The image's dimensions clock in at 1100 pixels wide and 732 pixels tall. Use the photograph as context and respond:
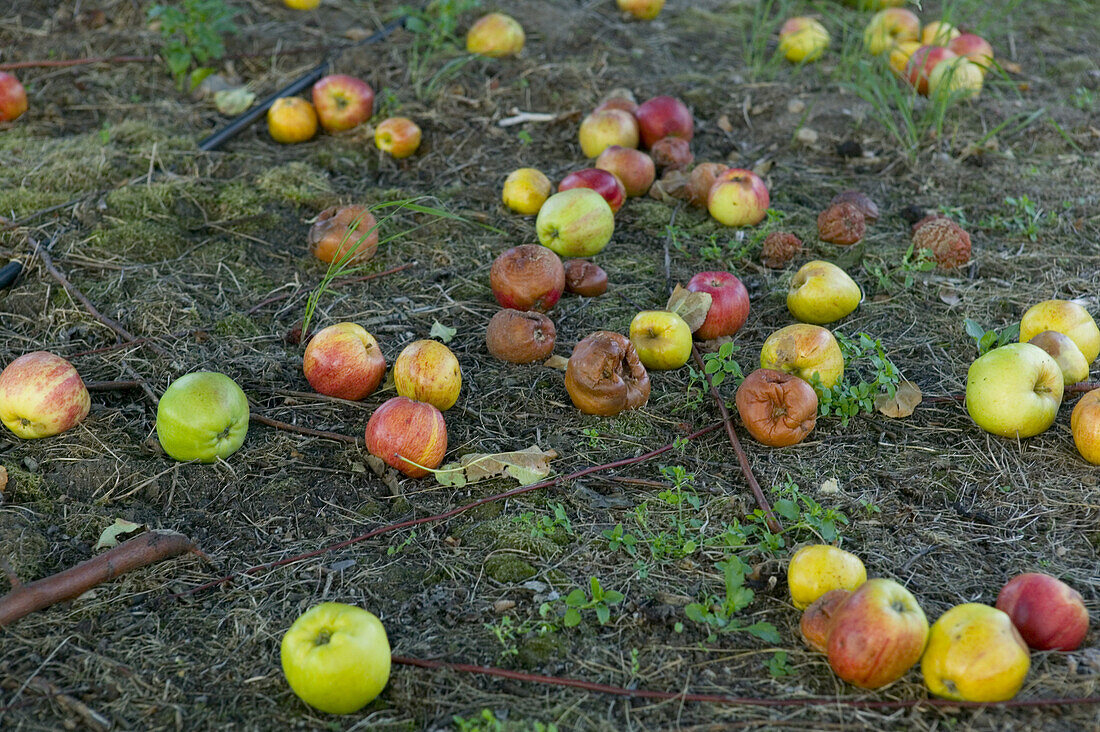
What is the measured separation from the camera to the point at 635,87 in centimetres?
631

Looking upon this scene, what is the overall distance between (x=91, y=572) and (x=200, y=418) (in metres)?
0.62

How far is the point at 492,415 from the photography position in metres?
3.64

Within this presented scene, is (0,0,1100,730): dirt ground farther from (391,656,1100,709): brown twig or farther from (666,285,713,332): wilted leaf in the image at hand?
(666,285,713,332): wilted leaf

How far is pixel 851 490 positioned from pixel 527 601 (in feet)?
4.02

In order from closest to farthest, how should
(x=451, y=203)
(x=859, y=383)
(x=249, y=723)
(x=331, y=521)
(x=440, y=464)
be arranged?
1. (x=249, y=723)
2. (x=331, y=521)
3. (x=440, y=464)
4. (x=859, y=383)
5. (x=451, y=203)

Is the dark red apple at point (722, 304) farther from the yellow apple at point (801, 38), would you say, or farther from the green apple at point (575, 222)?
the yellow apple at point (801, 38)

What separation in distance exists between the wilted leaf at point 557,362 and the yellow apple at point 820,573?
1444 millimetres

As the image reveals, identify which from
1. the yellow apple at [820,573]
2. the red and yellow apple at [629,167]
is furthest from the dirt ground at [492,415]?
the red and yellow apple at [629,167]

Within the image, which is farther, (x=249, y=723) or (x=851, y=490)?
(x=851, y=490)

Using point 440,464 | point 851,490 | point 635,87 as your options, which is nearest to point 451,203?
point 635,87

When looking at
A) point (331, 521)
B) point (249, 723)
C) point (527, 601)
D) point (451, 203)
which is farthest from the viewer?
point (451, 203)

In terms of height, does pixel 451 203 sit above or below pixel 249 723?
below

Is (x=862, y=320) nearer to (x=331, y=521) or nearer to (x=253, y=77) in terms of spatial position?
(x=331, y=521)

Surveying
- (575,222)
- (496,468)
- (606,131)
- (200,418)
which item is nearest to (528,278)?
(575,222)
